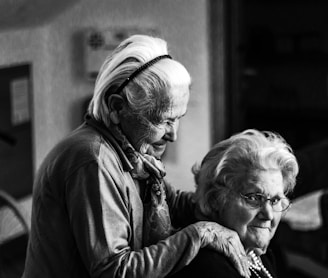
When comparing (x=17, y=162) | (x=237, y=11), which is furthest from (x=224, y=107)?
(x=17, y=162)

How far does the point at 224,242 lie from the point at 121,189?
0.87 ft

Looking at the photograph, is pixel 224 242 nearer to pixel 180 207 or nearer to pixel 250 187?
pixel 250 187

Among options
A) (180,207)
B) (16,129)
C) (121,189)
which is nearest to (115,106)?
(121,189)

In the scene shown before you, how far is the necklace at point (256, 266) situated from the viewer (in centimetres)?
178

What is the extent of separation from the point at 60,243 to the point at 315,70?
16.8 ft

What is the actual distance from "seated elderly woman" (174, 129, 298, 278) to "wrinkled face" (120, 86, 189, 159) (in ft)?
0.55

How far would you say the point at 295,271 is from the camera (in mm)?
4355

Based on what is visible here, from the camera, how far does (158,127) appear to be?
65.1 inches

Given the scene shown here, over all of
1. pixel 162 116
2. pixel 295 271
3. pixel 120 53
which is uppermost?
pixel 120 53

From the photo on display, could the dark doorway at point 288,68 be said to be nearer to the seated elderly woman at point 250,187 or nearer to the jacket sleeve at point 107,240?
the seated elderly woman at point 250,187

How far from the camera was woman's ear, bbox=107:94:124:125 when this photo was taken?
1.63 m

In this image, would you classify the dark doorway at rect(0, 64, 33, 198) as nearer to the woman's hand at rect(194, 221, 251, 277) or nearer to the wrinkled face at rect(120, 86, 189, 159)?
the wrinkled face at rect(120, 86, 189, 159)

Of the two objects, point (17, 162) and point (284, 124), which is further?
point (284, 124)

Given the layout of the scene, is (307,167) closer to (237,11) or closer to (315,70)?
(237,11)
